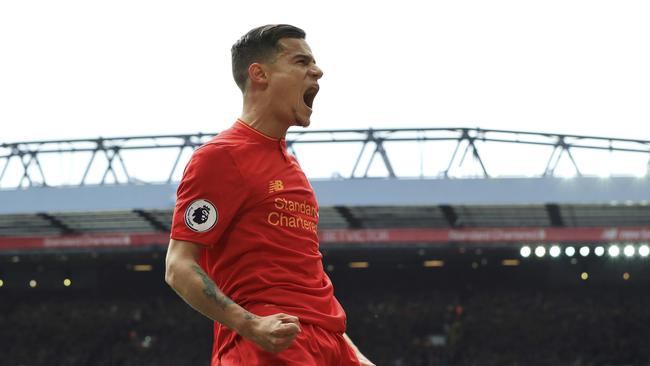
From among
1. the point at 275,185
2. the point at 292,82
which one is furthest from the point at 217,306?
the point at 292,82

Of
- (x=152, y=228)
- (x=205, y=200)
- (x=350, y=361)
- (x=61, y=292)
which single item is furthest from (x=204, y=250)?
(x=61, y=292)

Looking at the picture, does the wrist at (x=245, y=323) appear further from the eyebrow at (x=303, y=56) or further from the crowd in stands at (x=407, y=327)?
the crowd in stands at (x=407, y=327)

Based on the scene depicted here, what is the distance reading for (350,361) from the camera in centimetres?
337

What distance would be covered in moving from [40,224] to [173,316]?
18.1 ft

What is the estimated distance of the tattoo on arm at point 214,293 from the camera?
9.94 feet

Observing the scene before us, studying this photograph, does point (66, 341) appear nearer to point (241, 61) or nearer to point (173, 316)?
point (173, 316)

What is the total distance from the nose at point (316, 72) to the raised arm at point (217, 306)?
0.68 metres

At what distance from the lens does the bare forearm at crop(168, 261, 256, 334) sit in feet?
9.89

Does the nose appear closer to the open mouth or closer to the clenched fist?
the open mouth

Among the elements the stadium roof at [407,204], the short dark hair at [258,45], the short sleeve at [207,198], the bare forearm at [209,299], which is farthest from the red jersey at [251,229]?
the stadium roof at [407,204]

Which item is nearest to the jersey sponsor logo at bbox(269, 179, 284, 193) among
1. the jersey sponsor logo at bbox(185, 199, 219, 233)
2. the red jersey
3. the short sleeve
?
the red jersey

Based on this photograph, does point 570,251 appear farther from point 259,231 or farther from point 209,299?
point 209,299

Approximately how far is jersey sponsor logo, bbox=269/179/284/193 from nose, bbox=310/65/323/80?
368mm

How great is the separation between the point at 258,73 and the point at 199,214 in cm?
52
